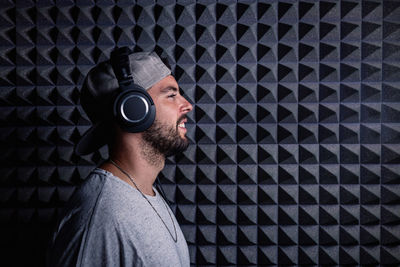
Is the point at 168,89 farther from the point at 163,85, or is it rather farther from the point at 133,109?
the point at 133,109

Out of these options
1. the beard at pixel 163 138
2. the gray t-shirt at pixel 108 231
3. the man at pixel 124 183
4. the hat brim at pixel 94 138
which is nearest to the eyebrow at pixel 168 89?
the man at pixel 124 183

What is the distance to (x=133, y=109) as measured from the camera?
2.17ft

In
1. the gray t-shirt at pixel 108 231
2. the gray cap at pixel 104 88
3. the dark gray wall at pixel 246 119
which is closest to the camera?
the gray t-shirt at pixel 108 231

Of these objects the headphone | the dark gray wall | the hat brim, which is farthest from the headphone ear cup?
the dark gray wall

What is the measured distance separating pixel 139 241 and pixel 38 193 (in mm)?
741

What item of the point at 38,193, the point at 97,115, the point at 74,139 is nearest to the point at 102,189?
the point at 97,115

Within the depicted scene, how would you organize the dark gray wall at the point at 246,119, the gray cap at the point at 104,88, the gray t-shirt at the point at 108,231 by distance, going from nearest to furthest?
the gray t-shirt at the point at 108,231
the gray cap at the point at 104,88
the dark gray wall at the point at 246,119

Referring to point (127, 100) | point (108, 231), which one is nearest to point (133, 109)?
point (127, 100)

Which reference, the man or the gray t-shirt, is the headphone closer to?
the man

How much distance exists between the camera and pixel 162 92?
0.77m

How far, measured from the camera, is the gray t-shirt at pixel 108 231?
22.4 inches

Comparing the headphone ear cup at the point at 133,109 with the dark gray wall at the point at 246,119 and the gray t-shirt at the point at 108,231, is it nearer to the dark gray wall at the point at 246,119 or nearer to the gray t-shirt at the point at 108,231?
the gray t-shirt at the point at 108,231

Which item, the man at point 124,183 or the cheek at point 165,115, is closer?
the man at point 124,183

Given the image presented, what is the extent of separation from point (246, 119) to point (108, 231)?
71cm
